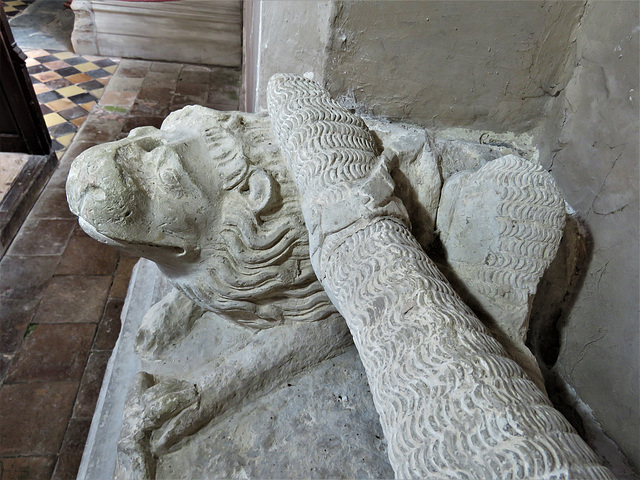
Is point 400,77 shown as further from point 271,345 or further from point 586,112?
point 271,345

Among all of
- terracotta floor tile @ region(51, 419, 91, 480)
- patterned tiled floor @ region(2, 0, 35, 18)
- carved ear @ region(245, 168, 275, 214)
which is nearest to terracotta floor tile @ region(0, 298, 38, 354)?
terracotta floor tile @ region(51, 419, 91, 480)

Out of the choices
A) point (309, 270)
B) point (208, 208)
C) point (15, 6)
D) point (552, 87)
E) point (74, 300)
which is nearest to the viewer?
point (208, 208)

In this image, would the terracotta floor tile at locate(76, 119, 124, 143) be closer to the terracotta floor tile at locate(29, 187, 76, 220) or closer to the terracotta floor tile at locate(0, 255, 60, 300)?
the terracotta floor tile at locate(29, 187, 76, 220)

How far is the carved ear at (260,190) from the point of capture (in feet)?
3.99

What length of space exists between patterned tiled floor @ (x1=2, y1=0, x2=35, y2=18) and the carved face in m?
5.68

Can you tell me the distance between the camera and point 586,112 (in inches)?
65.2

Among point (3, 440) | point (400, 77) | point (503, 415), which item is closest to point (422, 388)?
point (503, 415)

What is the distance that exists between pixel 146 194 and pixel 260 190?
27cm

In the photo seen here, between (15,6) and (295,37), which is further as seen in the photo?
(15,6)

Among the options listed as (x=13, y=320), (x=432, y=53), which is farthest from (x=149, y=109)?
(x=432, y=53)

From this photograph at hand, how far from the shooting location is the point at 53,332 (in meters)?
2.40

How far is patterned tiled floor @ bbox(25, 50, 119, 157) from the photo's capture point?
395 centimetres

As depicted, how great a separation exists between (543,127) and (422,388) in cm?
141

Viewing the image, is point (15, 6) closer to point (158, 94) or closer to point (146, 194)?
point (158, 94)
